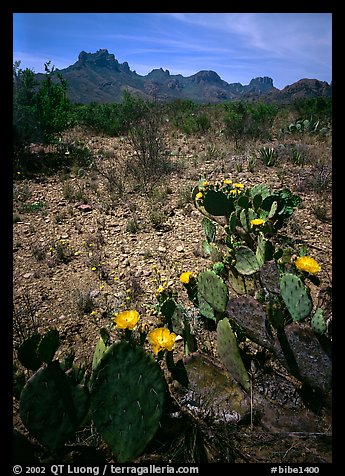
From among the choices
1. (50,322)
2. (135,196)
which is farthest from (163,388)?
(135,196)

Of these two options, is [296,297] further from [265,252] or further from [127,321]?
[127,321]

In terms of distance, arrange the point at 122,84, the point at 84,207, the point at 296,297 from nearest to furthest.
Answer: the point at 296,297 → the point at 84,207 → the point at 122,84

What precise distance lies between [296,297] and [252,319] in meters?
0.32

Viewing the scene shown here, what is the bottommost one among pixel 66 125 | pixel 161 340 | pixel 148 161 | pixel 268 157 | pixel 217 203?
pixel 161 340

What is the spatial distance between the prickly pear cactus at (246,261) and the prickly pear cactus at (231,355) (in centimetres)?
87

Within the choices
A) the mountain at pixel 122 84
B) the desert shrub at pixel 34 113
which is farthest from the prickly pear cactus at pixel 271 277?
the mountain at pixel 122 84

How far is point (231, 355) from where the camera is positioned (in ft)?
6.01

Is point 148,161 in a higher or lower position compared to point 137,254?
higher

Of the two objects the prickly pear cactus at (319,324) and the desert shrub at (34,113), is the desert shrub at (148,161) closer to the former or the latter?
the desert shrub at (34,113)

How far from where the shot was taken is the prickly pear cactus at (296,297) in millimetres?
1877
